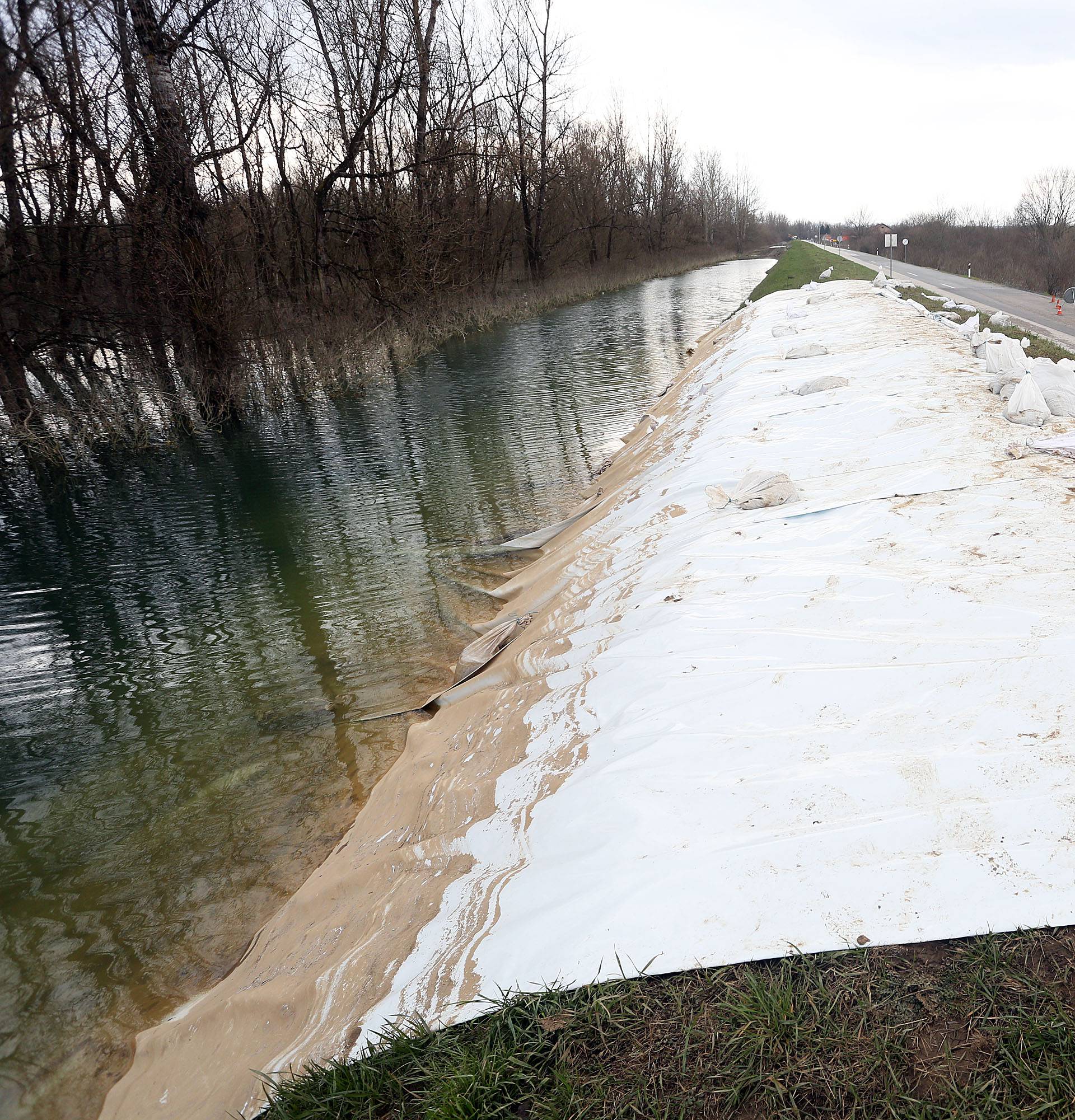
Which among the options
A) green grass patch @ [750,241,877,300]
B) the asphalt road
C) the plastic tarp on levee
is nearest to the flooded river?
the plastic tarp on levee

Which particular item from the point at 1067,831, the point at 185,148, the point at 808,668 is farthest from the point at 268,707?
the point at 185,148

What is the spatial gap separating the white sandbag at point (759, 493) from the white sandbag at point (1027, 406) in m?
1.99

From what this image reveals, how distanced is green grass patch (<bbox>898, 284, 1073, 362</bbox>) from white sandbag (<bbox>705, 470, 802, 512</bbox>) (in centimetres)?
589

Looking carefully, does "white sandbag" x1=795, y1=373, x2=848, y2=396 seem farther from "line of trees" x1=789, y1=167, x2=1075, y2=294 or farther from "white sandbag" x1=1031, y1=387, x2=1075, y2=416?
"line of trees" x1=789, y1=167, x2=1075, y2=294

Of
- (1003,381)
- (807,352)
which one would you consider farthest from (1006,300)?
(1003,381)

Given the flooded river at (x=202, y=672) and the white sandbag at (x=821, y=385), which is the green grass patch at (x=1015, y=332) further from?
the flooded river at (x=202, y=672)

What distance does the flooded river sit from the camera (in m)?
3.62

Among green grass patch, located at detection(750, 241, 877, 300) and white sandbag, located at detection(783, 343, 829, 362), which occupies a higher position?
green grass patch, located at detection(750, 241, 877, 300)

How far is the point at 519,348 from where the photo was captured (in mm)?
20938

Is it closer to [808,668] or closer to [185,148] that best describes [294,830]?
[808,668]

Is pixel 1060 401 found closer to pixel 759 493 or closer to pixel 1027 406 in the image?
pixel 1027 406

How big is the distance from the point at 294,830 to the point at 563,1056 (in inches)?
101

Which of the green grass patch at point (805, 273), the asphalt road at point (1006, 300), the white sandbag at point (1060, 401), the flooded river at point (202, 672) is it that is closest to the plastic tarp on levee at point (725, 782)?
the flooded river at point (202, 672)

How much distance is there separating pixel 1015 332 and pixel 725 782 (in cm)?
1156
